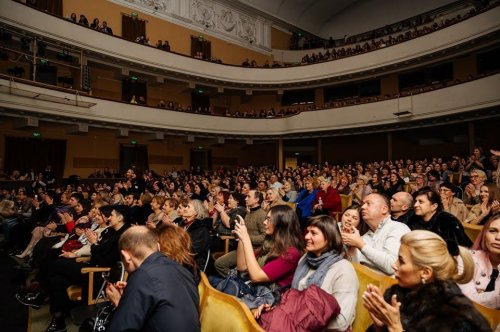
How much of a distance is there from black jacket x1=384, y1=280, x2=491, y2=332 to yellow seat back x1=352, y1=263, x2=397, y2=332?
359 mm

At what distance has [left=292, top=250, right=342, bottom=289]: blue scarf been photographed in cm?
192

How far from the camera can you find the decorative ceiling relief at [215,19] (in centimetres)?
1390

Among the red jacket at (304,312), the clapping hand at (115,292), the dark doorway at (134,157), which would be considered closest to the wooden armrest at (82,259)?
the clapping hand at (115,292)

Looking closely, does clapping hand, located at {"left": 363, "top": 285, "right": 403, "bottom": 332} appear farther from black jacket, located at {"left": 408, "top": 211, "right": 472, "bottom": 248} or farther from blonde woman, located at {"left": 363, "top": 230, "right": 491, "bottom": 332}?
black jacket, located at {"left": 408, "top": 211, "right": 472, "bottom": 248}

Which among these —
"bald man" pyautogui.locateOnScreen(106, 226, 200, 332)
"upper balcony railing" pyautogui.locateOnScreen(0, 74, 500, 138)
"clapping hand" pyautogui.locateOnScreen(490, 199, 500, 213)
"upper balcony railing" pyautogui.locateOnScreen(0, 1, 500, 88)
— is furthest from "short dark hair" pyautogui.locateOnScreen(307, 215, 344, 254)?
"upper balcony railing" pyautogui.locateOnScreen(0, 1, 500, 88)

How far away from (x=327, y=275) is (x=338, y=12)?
63.0 feet

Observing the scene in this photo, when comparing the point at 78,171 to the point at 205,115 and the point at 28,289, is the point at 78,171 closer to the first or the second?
the point at 205,115

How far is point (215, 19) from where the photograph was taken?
15695mm

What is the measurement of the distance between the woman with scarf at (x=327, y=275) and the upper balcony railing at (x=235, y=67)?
34.4 ft

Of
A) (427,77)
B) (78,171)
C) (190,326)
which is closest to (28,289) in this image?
(190,326)

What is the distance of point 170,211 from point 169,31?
11789mm

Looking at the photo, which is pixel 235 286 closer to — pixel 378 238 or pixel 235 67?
pixel 378 238

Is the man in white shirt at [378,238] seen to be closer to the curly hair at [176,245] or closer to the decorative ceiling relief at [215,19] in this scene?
the curly hair at [176,245]

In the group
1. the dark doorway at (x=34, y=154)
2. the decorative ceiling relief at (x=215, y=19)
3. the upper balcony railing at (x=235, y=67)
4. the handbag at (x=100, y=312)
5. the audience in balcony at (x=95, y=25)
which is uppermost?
the decorative ceiling relief at (x=215, y=19)
